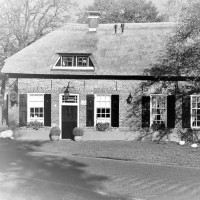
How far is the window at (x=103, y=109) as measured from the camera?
23.2 m

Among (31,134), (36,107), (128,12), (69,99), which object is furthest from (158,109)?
(128,12)

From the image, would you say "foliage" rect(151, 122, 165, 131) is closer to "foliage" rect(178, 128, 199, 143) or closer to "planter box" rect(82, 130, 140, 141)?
"planter box" rect(82, 130, 140, 141)

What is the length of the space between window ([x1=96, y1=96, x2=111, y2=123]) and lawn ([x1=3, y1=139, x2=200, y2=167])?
5.07ft

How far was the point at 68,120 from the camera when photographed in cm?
2341

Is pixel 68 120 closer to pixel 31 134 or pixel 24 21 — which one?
pixel 31 134

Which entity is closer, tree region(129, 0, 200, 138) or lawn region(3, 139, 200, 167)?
lawn region(3, 139, 200, 167)

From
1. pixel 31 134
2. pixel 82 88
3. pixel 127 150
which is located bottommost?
pixel 127 150

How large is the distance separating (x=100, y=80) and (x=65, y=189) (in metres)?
12.8

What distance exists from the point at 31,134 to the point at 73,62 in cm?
439

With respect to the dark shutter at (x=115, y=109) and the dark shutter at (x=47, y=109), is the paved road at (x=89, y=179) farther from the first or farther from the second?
the dark shutter at (x=115, y=109)

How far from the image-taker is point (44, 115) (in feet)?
75.9

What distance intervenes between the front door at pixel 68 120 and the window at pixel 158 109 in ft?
13.3

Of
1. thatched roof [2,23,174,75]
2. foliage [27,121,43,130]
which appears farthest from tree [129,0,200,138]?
foliage [27,121,43,130]

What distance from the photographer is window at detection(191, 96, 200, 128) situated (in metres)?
22.8
